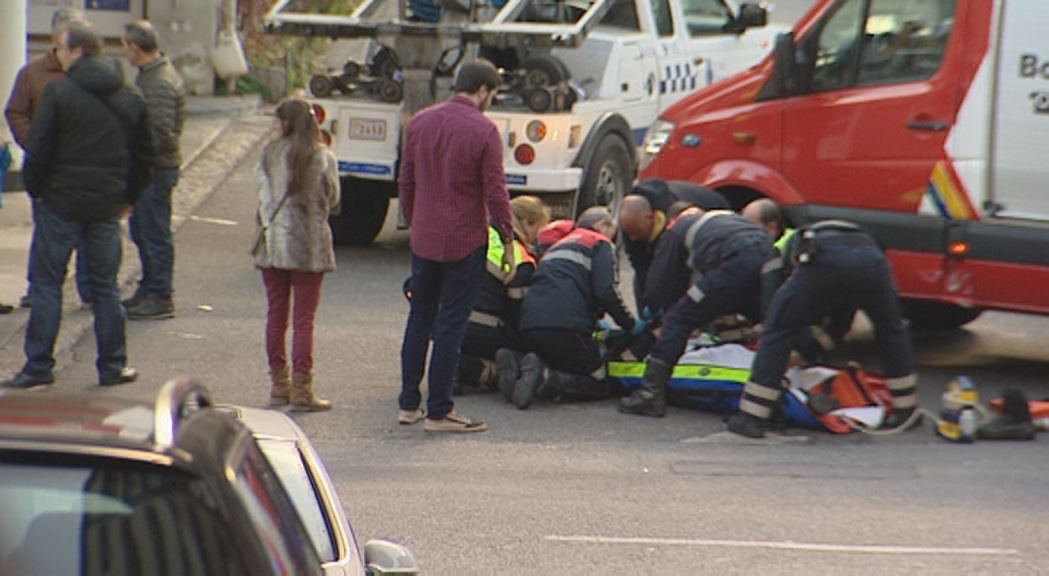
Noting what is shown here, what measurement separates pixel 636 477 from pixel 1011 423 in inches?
78.4

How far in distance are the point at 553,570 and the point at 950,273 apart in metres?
4.06

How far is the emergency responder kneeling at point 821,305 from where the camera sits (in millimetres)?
8742

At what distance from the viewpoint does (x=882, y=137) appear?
32.9 ft

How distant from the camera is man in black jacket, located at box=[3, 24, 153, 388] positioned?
9.01 meters

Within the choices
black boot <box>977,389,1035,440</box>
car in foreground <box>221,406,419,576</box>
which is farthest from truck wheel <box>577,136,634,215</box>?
car in foreground <box>221,406,419,576</box>

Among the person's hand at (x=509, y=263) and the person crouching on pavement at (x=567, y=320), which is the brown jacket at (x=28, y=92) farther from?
the person crouching on pavement at (x=567, y=320)

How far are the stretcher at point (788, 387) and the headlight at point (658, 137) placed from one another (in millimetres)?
1953

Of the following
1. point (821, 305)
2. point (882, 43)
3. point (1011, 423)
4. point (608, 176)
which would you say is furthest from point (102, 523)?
point (608, 176)

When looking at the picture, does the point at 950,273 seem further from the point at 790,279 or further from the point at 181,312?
the point at 181,312

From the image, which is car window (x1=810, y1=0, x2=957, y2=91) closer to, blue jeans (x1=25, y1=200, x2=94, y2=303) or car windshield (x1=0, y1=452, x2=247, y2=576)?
blue jeans (x1=25, y1=200, x2=94, y2=303)

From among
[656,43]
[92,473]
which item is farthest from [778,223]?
[92,473]

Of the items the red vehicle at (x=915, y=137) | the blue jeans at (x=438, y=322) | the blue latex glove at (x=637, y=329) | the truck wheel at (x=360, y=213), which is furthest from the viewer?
the truck wheel at (x=360, y=213)

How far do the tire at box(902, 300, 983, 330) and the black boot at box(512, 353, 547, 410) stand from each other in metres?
3.02

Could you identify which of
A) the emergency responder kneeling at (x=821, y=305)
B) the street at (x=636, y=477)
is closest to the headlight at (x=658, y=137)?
the street at (x=636, y=477)
